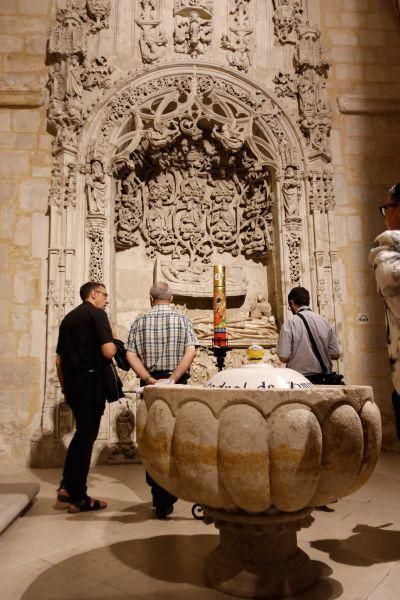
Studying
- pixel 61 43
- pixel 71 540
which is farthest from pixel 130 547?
pixel 61 43

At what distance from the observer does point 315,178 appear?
6.30m

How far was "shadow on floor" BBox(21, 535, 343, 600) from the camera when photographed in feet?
6.63

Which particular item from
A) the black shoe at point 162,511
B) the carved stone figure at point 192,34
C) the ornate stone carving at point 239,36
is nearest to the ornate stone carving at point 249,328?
the black shoe at point 162,511

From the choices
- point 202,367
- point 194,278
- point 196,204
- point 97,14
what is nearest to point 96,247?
point 194,278

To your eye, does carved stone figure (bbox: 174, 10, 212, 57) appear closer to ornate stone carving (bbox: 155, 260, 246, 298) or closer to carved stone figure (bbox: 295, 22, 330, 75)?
carved stone figure (bbox: 295, 22, 330, 75)

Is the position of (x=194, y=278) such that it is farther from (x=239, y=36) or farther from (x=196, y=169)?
(x=239, y=36)

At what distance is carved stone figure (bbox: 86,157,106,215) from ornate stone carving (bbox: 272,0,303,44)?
3.18m

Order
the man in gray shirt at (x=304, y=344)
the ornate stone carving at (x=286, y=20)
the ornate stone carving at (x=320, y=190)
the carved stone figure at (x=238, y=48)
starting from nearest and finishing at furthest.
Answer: the man in gray shirt at (x=304, y=344), the ornate stone carving at (x=320, y=190), the carved stone figure at (x=238, y=48), the ornate stone carving at (x=286, y=20)

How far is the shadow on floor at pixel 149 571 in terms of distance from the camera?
→ 2.02 meters

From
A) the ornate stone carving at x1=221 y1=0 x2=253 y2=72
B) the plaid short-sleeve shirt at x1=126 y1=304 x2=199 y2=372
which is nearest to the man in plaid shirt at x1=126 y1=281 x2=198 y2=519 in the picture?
the plaid short-sleeve shirt at x1=126 y1=304 x2=199 y2=372

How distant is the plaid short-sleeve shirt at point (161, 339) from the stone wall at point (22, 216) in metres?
2.58

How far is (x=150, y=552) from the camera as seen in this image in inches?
97.7

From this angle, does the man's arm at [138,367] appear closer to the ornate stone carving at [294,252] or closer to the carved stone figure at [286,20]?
the ornate stone carving at [294,252]

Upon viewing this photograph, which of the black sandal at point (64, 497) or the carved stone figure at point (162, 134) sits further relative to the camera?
the carved stone figure at point (162, 134)
